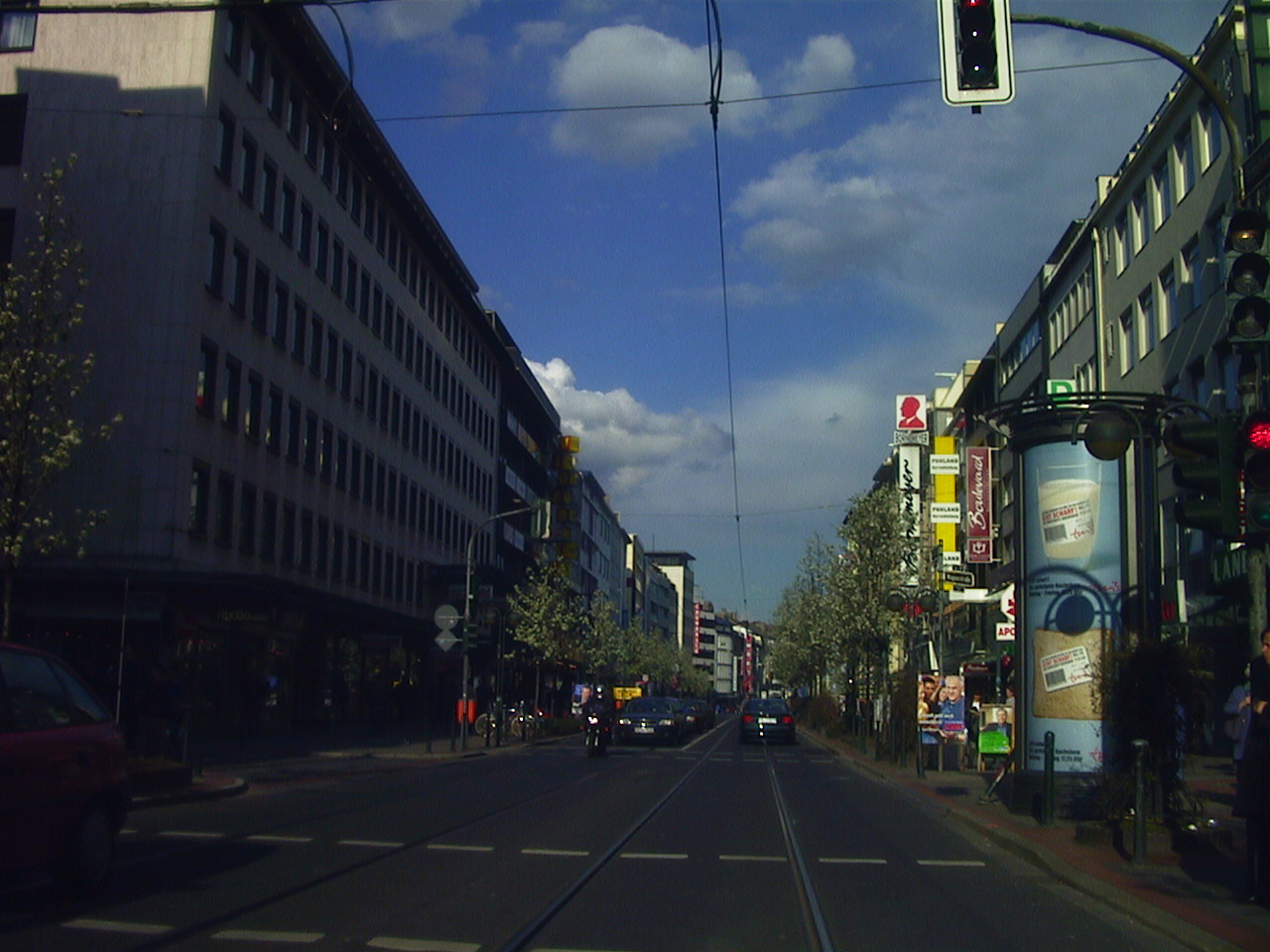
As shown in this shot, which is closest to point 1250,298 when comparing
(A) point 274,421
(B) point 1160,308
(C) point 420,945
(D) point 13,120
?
(C) point 420,945

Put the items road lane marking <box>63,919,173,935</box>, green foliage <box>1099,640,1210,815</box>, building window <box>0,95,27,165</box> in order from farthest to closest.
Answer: building window <box>0,95,27,165</box>
green foliage <box>1099,640,1210,815</box>
road lane marking <box>63,919,173,935</box>

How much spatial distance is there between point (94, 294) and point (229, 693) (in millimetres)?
11348

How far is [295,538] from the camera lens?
42.9 metres

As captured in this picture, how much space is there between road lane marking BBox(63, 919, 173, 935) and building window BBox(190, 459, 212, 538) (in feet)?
Answer: 86.8

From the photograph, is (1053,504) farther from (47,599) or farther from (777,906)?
(47,599)

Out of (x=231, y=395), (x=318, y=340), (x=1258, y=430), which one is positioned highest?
(x=318, y=340)

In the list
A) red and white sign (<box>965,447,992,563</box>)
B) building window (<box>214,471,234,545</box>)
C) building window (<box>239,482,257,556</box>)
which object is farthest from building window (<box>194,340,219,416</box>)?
red and white sign (<box>965,447,992,563</box>)

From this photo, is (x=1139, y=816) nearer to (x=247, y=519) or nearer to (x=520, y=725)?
(x=247, y=519)

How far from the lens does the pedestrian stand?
951 centimetres

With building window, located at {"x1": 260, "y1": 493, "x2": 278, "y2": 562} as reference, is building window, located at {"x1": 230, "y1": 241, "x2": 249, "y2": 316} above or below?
above

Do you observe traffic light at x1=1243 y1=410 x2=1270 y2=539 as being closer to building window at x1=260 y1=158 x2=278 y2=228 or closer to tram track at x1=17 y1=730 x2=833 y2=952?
tram track at x1=17 y1=730 x2=833 y2=952

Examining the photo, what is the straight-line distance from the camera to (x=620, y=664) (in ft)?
330

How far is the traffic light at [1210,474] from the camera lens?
9.64m

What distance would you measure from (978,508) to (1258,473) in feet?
150
